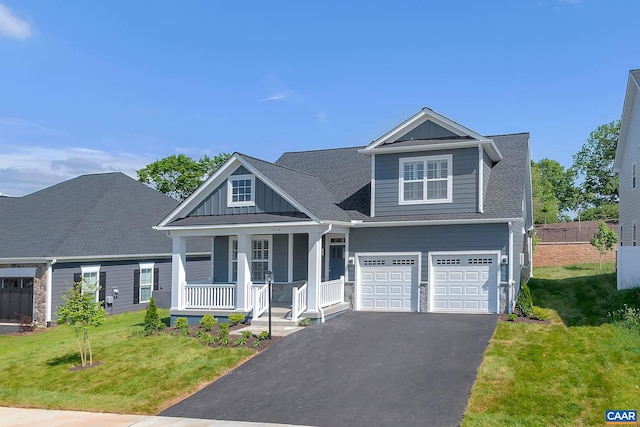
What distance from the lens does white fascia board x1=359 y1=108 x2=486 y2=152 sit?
703 inches

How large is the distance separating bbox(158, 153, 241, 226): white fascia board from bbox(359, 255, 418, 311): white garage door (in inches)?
215

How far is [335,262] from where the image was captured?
19.9m

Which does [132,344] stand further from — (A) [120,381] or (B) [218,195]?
(B) [218,195]

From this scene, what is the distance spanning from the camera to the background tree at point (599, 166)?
56.5m

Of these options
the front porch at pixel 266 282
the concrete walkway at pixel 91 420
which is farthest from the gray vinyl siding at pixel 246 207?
the concrete walkway at pixel 91 420

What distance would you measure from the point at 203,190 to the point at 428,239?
25.7ft

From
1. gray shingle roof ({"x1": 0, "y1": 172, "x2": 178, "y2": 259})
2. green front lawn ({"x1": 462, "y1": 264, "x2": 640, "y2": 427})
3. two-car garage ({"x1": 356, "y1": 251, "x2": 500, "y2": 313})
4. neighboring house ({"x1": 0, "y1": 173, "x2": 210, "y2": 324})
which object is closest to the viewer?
green front lawn ({"x1": 462, "y1": 264, "x2": 640, "y2": 427})

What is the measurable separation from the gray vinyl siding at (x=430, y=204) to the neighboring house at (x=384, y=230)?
33 millimetres

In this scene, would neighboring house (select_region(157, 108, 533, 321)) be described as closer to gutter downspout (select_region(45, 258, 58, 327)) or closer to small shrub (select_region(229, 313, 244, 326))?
small shrub (select_region(229, 313, 244, 326))

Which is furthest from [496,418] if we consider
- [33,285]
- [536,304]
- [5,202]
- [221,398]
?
[5,202]

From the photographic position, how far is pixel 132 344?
15789mm

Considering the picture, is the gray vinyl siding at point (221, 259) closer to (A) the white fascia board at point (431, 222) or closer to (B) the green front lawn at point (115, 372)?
(B) the green front lawn at point (115, 372)

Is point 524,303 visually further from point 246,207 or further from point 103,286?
point 103,286

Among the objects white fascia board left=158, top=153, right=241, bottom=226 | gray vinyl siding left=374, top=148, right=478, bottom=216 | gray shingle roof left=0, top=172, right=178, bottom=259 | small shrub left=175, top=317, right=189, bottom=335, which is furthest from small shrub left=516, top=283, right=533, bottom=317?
gray shingle roof left=0, top=172, right=178, bottom=259
